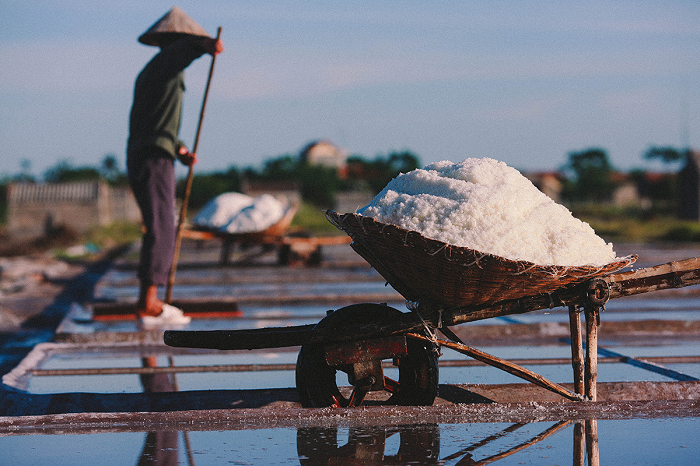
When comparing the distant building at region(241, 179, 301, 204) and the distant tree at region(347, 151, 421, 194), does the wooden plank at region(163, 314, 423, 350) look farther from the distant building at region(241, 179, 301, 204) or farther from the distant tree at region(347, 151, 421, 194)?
the distant tree at region(347, 151, 421, 194)

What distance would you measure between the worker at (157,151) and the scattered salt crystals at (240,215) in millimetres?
4795

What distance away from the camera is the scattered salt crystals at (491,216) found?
2.58m

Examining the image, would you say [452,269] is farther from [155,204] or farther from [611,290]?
[155,204]

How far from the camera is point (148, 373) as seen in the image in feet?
13.0

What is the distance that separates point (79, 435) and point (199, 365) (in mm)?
1581

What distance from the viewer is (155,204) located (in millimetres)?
5023

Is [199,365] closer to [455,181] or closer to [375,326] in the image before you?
[375,326]

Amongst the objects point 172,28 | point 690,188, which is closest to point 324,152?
point 690,188

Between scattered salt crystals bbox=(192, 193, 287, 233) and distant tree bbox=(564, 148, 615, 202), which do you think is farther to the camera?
distant tree bbox=(564, 148, 615, 202)

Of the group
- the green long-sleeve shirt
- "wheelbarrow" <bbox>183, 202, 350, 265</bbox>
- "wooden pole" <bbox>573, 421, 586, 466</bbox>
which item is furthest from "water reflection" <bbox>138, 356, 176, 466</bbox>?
"wheelbarrow" <bbox>183, 202, 350, 265</bbox>

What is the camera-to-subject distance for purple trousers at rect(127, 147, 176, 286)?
16.4 ft

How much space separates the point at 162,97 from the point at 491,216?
304 centimetres

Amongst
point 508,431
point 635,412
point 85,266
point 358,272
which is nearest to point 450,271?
point 508,431

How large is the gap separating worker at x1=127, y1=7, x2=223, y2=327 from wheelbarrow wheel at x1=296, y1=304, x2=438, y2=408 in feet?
8.31
